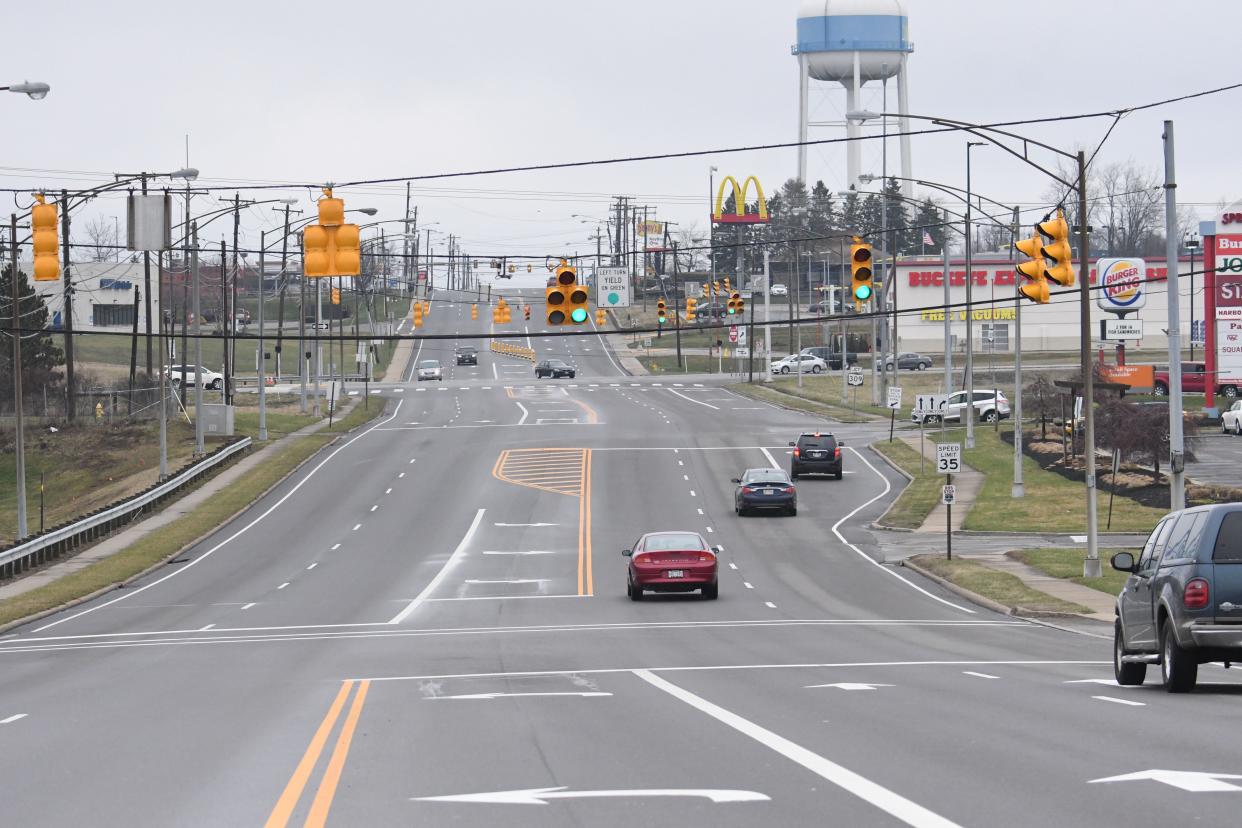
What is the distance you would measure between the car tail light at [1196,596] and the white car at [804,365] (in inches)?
4112

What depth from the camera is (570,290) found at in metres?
31.3

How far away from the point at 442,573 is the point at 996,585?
1353 cm

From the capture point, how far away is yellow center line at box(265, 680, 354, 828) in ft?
33.0

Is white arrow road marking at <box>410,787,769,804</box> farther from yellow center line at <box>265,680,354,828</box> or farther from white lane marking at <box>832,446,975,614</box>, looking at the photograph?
white lane marking at <box>832,446,975,614</box>

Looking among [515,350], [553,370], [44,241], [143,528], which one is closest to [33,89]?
[44,241]

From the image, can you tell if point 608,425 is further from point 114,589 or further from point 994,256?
point 994,256

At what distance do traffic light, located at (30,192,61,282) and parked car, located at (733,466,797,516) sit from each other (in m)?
28.9

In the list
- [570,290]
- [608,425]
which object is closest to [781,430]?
[608,425]

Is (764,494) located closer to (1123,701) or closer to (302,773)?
(1123,701)

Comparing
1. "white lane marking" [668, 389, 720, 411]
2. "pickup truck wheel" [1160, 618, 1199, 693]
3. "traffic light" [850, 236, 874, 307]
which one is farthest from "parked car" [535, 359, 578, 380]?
"pickup truck wheel" [1160, 618, 1199, 693]

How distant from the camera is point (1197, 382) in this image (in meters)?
87.0

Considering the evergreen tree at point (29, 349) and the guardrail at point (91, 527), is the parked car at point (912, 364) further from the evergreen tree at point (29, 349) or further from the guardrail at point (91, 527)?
the guardrail at point (91, 527)

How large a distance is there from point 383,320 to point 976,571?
142 meters

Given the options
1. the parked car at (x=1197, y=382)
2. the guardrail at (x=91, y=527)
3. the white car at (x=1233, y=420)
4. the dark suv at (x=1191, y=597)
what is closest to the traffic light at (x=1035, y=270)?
the dark suv at (x=1191, y=597)
